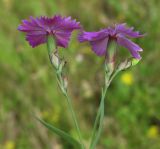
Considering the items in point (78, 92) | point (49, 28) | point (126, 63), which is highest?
point (49, 28)

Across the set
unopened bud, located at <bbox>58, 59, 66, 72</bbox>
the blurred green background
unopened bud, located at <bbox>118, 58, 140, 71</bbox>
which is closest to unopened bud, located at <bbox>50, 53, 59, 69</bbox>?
unopened bud, located at <bbox>58, 59, 66, 72</bbox>

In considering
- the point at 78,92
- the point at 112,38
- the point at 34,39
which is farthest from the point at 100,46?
the point at 78,92

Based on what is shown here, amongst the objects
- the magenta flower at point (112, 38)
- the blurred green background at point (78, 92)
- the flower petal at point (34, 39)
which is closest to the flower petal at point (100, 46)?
the magenta flower at point (112, 38)

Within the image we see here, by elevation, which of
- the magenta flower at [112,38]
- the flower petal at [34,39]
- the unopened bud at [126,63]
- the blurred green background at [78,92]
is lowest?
the blurred green background at [78,92]

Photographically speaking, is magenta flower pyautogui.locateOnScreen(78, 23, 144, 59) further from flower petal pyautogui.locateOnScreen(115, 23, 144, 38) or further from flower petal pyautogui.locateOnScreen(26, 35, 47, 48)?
flower petal pyautogui.locateOnScreen(26, 35, 47, 48)

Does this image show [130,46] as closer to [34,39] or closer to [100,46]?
[100,46]

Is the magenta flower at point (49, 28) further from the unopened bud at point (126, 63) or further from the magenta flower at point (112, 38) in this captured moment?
the unopened bud at point (126, 63)
